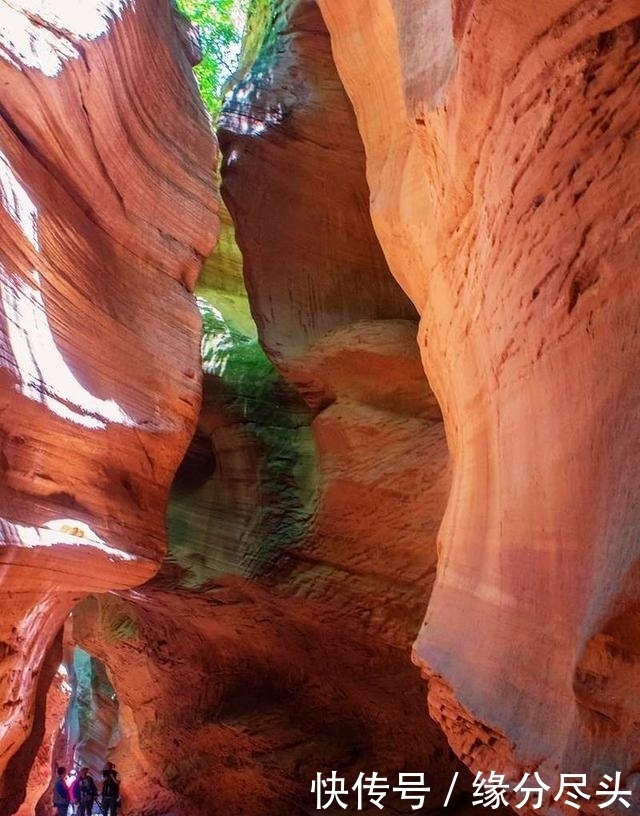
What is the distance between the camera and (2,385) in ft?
10.8

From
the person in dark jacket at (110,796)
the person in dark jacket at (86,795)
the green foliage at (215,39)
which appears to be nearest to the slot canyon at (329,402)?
the person in dark jacket at (110,796)

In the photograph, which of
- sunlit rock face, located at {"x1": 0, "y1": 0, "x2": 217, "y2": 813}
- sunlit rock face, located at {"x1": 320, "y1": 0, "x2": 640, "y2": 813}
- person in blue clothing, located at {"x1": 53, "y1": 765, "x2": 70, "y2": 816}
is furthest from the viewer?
person in blue clothing, located at {"x1": 53, "y1": 765, "x2": 70, "y2": 816}

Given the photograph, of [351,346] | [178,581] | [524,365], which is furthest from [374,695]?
[524,365]

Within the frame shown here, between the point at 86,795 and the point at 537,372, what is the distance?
9602 mm

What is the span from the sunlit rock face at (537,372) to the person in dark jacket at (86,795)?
7.96 metres

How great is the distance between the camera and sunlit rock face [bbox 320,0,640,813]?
1.97 meters

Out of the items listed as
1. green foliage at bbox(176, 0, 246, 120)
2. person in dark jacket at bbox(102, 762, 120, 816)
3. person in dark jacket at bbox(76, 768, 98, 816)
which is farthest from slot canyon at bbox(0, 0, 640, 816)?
green foliage at bbox(176, 0, 246, 120)

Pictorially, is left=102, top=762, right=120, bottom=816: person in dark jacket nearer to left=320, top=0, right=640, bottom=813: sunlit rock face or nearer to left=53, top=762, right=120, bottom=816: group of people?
left=53, top=762, right=120, bottom=816: group of people

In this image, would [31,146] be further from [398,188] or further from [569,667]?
[569,667]

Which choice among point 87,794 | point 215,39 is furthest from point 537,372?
point 87,794

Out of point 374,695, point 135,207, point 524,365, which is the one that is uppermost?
point 135,207

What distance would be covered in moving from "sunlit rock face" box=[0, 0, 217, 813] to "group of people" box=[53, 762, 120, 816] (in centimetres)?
489

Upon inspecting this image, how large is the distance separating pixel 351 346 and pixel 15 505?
355 cm

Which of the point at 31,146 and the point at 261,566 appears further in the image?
the point at 261,566
